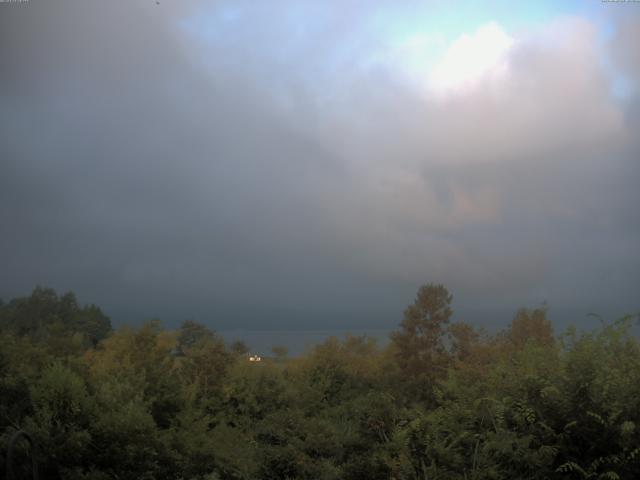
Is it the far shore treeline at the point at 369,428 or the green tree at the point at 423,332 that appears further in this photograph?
the green tree at the point at 423,332

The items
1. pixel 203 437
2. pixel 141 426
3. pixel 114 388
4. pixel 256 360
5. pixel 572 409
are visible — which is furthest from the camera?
pixel 256 360

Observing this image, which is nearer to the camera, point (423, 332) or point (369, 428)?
point (369, 428)

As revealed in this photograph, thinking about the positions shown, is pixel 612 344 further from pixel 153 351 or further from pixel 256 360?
pixel 256 360

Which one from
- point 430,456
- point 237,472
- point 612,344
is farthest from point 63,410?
point 612,344

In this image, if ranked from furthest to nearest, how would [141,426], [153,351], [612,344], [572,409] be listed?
[153,351] → [141,426] → [612,344] → [572,409]

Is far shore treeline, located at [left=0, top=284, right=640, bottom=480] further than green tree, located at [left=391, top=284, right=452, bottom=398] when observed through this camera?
No

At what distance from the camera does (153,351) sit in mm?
12961

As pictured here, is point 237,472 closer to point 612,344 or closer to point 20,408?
point 20,408

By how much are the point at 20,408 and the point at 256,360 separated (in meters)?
10.2

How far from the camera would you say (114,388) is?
7473 mm

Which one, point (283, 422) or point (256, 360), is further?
point (256, 360)

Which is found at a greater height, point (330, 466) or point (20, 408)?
point (20, 408)

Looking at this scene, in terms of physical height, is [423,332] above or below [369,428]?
above

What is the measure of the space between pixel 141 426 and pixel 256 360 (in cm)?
978
